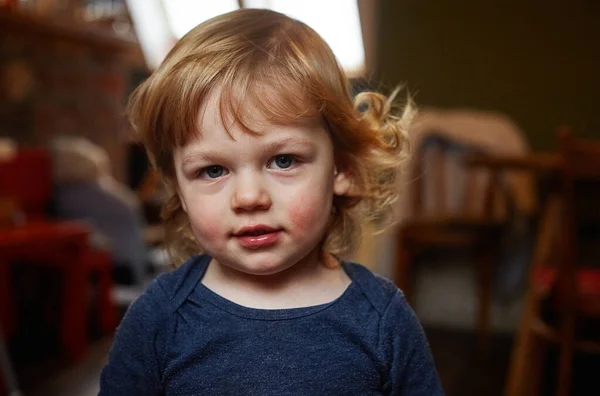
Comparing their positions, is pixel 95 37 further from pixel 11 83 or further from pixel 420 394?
pixel 420 394

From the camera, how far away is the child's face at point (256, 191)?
80 cm

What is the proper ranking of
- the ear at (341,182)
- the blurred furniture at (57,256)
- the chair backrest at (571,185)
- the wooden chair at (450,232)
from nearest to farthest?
the ear at (341,182), the chair backrest at (571,185), the blurred furniture at (57,256), the wooden chair at (450,232)

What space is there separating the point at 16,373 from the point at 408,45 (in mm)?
2507

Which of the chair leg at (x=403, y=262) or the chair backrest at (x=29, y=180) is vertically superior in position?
the chair backrest at (x=29, y=180)

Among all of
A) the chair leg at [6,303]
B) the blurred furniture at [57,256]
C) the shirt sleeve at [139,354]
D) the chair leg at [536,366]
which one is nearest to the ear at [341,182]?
the shirt sleeve at [139,354]

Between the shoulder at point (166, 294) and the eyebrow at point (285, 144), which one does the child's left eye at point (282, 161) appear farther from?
the shoulder at point (166, 294)

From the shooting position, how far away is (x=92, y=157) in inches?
143

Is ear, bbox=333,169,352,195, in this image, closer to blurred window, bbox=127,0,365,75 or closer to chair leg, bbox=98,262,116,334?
chair leg, bbox=98,262,116,334

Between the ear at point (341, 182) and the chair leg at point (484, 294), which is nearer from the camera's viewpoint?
the ear at point (341, 182)

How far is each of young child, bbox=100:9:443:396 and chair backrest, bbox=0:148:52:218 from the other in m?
2.62

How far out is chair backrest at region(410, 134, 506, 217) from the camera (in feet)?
10.8

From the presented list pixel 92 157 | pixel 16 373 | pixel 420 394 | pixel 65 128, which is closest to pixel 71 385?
pixel 16 373

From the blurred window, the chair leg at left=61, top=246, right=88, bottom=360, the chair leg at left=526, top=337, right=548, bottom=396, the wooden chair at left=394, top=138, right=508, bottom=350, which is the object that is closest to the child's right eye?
the chair leg at left=526, top=337, right=548, bottom=396

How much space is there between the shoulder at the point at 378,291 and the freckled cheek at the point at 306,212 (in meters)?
0.11
